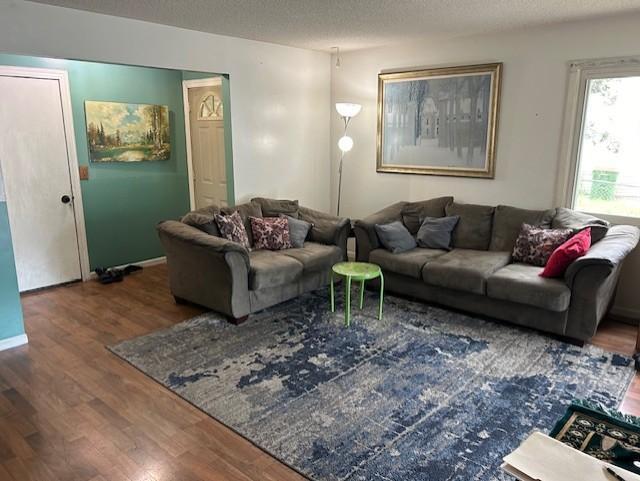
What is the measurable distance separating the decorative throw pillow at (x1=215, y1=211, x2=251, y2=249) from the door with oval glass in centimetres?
132

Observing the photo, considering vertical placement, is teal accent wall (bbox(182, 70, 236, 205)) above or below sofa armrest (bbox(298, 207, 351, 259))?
above

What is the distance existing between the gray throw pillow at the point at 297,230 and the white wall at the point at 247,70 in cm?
68

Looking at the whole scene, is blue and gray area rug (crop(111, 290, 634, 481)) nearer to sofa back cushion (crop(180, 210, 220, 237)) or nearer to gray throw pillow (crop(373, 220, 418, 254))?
gray throw pillow (crop(373, 220, 418, 254))

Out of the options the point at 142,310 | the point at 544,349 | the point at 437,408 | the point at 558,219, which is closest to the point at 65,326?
the point at 142,310

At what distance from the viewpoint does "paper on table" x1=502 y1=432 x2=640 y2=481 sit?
1.30 m

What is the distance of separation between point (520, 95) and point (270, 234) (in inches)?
107

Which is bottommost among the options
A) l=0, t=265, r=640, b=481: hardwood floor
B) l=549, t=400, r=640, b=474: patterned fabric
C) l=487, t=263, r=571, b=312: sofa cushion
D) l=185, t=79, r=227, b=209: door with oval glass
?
l=0, t=265, r=640, b=481: hardwood floor

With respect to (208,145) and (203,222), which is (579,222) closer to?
(203,222)

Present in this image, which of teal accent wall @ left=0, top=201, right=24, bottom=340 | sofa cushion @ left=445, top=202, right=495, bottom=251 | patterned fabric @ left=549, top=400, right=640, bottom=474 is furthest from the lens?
sofa cushion @ left=445, top=202, right=495, bottom=251

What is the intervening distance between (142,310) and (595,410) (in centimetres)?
367

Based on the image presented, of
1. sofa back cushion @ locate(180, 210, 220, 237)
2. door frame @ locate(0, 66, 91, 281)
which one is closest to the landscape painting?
door frame @ locate(0, 66, 91, 281)

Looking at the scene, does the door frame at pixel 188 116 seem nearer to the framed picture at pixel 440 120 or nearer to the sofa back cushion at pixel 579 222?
the framed picture at pixel 440 120

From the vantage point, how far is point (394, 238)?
4477 mm

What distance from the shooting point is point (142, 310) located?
4.26 m
